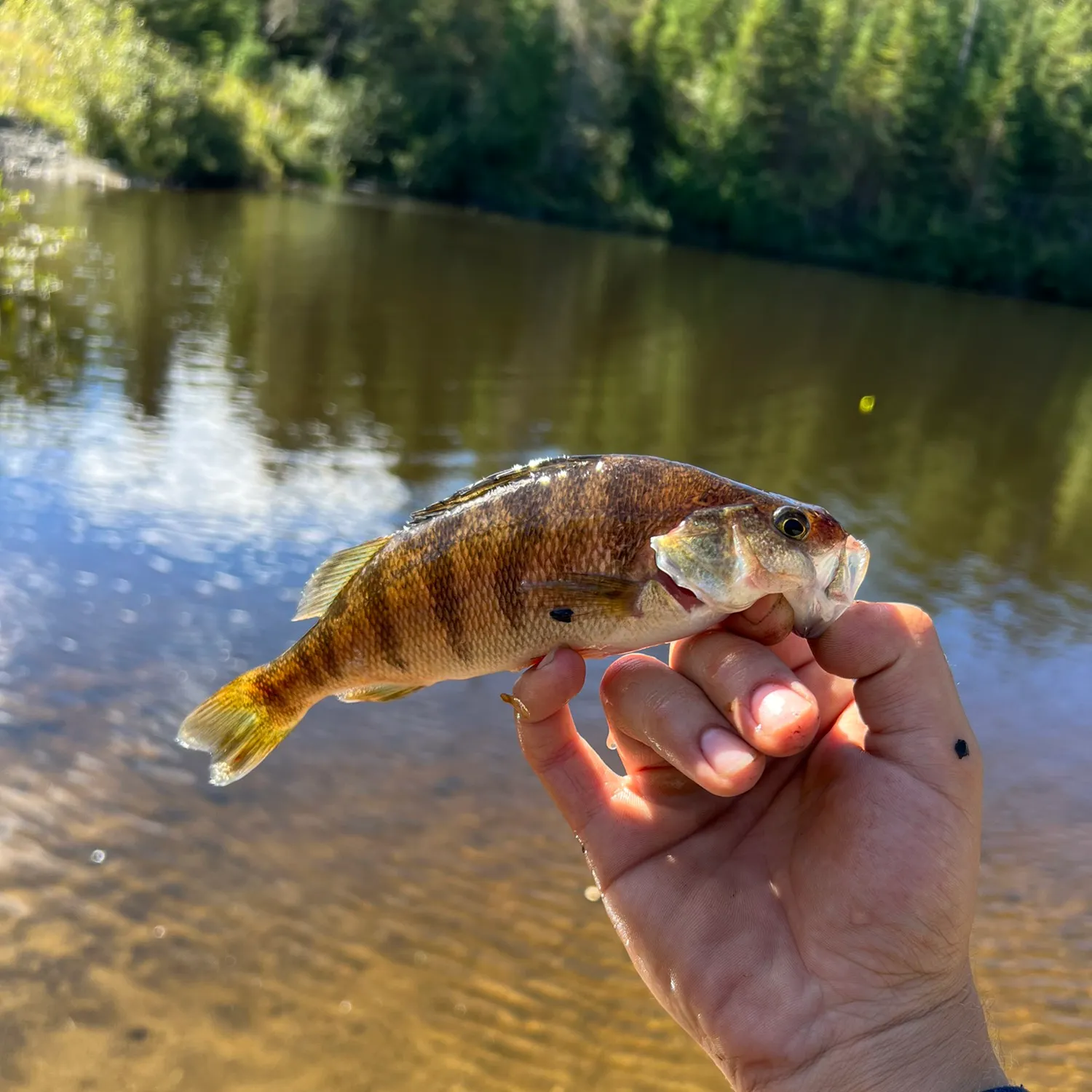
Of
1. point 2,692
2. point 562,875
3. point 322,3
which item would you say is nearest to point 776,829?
point 562,875

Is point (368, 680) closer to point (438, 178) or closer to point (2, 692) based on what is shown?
point (2, 692)

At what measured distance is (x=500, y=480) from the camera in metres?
2.71

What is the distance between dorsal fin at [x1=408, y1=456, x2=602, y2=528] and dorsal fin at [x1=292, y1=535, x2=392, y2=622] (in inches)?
8.0

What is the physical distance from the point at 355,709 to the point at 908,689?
5.60 metres

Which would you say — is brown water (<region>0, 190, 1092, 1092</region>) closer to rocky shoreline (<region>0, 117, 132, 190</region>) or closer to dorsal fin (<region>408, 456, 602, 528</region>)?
dorsal fin (<region>408, 456, 602, 528</region>)

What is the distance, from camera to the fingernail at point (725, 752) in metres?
2.31

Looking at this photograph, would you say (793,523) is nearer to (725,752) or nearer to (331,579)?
(725,752)

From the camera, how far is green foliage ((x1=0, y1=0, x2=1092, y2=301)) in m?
46.3

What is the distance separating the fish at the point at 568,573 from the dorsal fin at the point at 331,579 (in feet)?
0.13

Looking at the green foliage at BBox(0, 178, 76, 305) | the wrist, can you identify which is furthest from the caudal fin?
the green foliage at BBox(0, 178, 76, 305)

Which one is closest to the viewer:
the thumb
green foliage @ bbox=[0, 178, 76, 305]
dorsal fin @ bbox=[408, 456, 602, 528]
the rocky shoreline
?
the thumb

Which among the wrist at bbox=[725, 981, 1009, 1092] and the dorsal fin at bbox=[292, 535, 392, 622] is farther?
the dorsal fin at bbox=[292, 535, 392, 622]

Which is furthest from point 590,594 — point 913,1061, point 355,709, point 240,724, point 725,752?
point 355,709

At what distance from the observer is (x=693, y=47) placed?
55.9 metres
